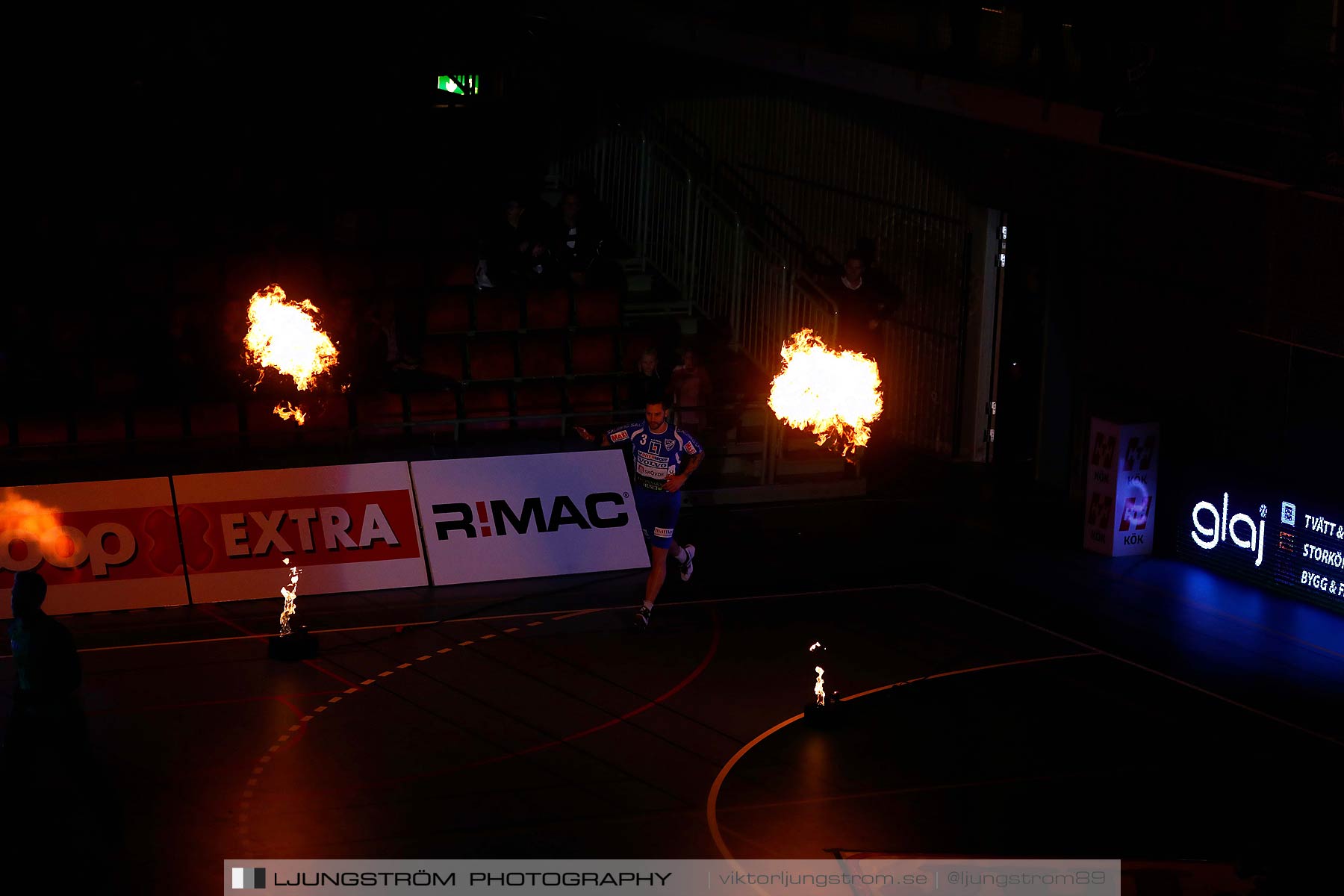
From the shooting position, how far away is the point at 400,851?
31.6 ft

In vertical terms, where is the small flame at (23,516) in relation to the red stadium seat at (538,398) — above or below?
below

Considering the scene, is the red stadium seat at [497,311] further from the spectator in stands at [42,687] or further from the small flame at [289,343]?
the spectator in stands at [42,687]

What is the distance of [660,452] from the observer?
46.8 ft

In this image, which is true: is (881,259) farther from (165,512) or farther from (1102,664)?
(165,512)

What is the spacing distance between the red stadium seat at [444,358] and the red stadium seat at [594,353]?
4.70 ft

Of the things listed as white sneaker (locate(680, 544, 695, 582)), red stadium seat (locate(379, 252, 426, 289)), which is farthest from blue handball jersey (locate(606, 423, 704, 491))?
red stadium seat (locate(379, 252, 426, 289))

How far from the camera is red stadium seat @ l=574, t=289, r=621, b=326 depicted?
19.6 m

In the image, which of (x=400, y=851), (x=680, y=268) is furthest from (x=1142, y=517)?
(x=400, y=851)

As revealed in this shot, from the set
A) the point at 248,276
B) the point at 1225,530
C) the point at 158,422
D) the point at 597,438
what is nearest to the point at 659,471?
the point at 597,438

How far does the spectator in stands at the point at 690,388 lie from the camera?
58.9 ft

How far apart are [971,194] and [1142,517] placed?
499 centimetres

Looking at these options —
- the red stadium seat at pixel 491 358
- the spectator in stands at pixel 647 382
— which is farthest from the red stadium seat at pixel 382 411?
the spectator in stands at pixel 647 382

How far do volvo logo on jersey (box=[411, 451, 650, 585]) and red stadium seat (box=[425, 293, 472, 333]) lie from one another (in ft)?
12.8

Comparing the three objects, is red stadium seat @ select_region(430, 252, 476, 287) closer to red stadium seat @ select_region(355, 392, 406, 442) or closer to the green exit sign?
red stadium seat @ select_region(355, 392, 406, 442)
